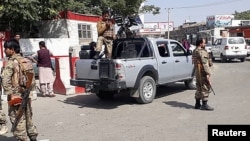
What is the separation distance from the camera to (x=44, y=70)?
37.0 ft

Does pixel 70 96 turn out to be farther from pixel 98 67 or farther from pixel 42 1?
pixel 42 1

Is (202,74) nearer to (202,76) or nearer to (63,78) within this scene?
(202,76)

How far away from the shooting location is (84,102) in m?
10.4

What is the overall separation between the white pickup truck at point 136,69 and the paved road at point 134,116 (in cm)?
47

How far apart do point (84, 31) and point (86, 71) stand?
1712 centimetres

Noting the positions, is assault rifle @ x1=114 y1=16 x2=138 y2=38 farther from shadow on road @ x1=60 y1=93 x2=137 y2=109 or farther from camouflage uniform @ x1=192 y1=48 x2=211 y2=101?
camouflage uniform @ x1=192 y1=48 x2=211 y2=101

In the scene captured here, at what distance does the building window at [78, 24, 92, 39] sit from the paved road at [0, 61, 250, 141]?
583 inches

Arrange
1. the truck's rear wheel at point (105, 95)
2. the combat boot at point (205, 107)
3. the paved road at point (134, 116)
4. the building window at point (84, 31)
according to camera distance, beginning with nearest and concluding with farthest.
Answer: the paved road at point (134, 116), the combat boot at point (205, 107), the truck's rear wheel at point (105, 95), the building window at point (84, 31)

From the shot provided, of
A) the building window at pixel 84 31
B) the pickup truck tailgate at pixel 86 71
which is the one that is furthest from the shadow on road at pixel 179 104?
the building window at pixel 84 31

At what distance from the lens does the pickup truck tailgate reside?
9.52m

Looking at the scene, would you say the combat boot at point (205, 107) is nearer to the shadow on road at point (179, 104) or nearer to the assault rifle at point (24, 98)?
the shadow on road at point (179, 104)

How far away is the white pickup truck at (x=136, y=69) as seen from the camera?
Answer: 9039 mm

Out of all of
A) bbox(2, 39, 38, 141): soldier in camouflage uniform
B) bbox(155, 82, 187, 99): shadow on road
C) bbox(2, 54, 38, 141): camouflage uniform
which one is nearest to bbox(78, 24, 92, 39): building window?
bbox(155, 82, 187, 99): shadow on road

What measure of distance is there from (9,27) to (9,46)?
16621 mm
